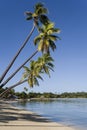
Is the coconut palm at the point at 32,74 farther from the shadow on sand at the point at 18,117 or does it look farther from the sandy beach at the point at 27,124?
the sandy beach at the point at 27,124

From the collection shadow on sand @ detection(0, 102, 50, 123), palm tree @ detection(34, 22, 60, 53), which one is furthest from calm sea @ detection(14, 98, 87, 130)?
palm tree @ detection(34, 22, 60, 53)

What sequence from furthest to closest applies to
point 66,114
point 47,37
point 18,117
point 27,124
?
point 66,114, point 47,37, point 18,117, point 27,124

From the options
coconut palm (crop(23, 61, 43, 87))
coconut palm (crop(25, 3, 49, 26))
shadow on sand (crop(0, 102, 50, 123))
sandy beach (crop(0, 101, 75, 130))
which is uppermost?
coconut palm (crop(25, 3, 49, 26))

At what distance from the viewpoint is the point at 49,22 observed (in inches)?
1665

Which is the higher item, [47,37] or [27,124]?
[47,37]

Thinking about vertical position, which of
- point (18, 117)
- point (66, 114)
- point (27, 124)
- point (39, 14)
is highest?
point (39, 14)

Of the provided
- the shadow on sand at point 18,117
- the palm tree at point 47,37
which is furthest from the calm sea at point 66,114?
the palm tree at point 47,37

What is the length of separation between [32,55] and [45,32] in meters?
6.14

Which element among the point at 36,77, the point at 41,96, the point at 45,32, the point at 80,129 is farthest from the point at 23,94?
the point at 80,129

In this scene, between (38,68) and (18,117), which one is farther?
(38,68)

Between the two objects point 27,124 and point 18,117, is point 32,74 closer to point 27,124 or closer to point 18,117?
point 18,117

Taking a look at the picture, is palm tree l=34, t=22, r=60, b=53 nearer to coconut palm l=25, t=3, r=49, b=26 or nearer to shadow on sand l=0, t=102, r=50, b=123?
coconut palm l=25, t=3, r=49, b=26

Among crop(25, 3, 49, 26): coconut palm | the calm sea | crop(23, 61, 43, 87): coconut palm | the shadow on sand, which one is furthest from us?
crop(23, 61, 43, 87): coconut palm

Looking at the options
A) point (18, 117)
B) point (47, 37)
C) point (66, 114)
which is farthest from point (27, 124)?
point (66, 114)
